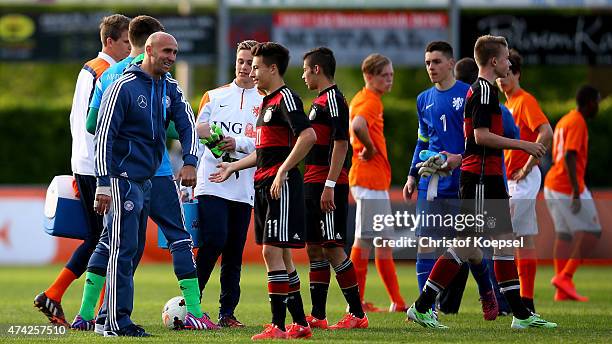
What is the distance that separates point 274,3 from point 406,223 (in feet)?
25.8

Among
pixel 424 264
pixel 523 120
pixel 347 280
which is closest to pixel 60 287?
pixel 347 280

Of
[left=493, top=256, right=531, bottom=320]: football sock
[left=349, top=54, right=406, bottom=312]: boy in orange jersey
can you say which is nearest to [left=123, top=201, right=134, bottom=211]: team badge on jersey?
[left=493, top=256, right=531, bottom=320]: football sock

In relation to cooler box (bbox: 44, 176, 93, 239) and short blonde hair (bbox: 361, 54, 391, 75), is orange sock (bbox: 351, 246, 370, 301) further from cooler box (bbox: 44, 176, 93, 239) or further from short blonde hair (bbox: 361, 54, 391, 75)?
cooler box (bbox: 44, 176, 93, 239)

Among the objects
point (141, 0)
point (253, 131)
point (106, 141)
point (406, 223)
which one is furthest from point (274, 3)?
point (106, 141)

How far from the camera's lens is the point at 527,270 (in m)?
11.4

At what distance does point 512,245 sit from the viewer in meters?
9.89

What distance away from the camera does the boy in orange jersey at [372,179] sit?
39.1 feet

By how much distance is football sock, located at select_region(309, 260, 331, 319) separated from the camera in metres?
9.95

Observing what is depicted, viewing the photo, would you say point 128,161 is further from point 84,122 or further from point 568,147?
point 568,147

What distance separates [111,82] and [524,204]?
13.8 ft

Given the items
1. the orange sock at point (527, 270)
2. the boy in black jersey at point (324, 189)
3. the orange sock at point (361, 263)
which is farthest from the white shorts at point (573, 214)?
the boy in black jersey at point (324, 189)

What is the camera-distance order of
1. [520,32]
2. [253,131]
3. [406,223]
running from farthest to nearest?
[520,32]
[406,223]
[253,131]

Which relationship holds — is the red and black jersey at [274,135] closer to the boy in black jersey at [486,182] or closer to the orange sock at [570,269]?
the boy in black jersey at [486,182]

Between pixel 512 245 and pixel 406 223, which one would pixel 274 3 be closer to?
pixel 406 223
